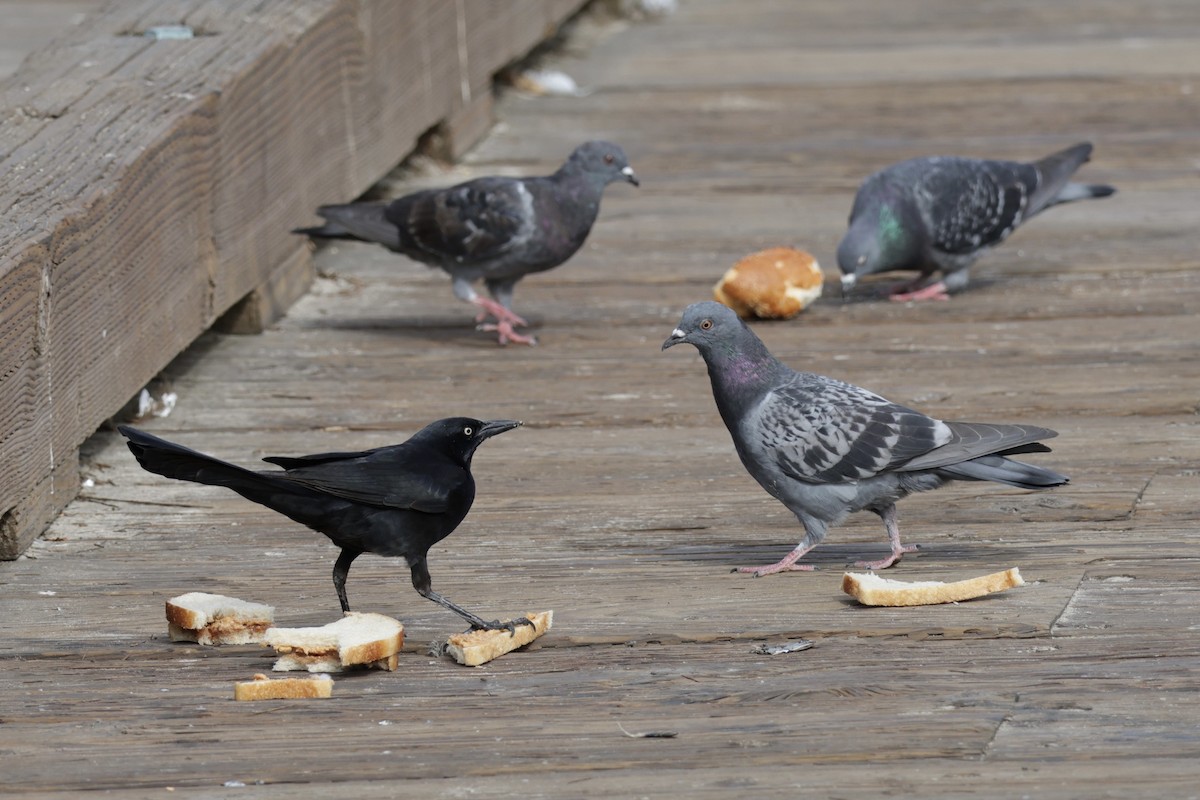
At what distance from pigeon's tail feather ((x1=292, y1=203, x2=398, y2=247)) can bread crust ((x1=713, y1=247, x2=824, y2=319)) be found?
45.9 inches

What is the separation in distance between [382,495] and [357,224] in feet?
9.78

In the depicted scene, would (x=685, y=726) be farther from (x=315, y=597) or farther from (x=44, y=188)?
(x=44, y=188)

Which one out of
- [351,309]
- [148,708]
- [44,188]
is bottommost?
[351,309]

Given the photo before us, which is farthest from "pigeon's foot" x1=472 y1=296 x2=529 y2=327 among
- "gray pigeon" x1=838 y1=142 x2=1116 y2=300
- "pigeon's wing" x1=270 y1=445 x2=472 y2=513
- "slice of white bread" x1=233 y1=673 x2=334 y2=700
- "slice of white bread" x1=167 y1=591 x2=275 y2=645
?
"slice of white bread" x1=233 y1=673 x2=334 y2=700

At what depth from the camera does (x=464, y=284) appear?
6.59 m

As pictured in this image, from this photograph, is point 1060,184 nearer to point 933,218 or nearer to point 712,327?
point 933,218

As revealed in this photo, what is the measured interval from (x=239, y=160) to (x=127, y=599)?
2184 mm

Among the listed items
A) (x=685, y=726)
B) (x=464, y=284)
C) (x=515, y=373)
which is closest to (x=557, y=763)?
(x=685, y=726)

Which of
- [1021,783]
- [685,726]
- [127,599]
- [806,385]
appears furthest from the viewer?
[806,385]

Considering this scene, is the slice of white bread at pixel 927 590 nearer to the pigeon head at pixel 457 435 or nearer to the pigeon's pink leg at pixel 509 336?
the pigeon head at pixel 457 435

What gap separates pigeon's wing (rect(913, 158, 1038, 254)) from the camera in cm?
673

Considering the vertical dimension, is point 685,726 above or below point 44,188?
below

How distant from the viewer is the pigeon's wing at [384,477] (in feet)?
12.1

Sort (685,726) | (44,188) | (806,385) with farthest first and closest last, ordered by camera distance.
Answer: (44,188)
(806,385)
(685,726)
